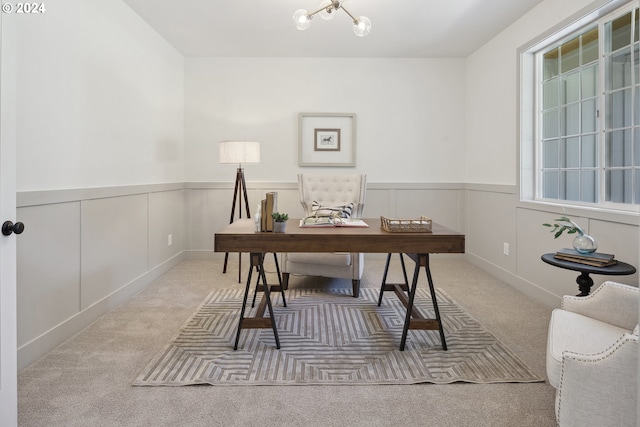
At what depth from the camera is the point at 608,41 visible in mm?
2840

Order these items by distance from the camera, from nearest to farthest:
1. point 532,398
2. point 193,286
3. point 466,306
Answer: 1. point 532,398
2. point 466,306
3. point 193,286

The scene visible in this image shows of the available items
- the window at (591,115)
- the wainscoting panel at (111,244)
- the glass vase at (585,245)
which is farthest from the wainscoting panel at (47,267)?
the window at (591,115)

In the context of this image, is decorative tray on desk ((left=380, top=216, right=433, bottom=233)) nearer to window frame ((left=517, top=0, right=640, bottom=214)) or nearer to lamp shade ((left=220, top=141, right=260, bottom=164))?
window frame ((left=517, top=0, right=640, bottom=214))

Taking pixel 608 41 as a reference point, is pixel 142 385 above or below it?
below

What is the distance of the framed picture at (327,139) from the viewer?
5.05 meters

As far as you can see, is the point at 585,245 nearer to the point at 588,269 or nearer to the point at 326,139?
the point at 588,269

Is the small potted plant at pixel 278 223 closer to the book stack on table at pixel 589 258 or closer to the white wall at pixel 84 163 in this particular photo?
the white wall at pixel 84 163

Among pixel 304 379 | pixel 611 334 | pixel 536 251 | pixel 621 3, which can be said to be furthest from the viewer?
pixel 536 251

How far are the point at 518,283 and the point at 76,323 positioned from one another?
3.61m

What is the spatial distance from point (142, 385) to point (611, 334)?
6.96 feet

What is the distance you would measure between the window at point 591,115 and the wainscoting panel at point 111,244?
362 centimetres

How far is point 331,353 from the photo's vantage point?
7.80 ft

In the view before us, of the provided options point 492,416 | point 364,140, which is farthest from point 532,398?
point 364,140

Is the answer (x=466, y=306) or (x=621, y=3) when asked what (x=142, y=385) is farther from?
(x=621, y=3)
